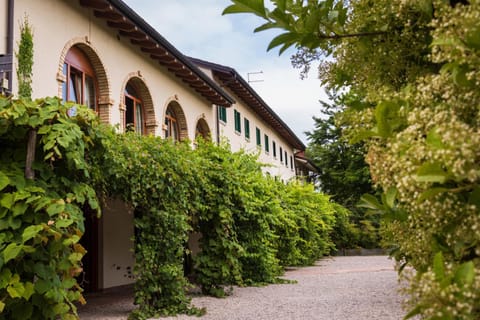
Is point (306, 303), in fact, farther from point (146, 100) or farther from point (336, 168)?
point (336, 168)

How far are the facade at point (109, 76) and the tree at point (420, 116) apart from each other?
6.95 metres

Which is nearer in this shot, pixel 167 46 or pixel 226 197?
pixel 226 197

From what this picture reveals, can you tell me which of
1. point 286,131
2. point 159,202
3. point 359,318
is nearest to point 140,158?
point 159,202

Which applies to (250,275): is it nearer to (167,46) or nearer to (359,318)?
(359,318)

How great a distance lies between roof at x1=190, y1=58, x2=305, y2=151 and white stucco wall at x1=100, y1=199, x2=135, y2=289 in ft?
32.3

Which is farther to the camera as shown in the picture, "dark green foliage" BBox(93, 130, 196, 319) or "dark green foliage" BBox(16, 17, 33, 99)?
"dark green foliage" BBox(16, 17, 33, 99)

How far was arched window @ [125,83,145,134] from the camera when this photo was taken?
1327 cm

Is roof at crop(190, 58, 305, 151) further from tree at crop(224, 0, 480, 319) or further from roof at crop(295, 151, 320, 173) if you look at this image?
tree at crop(224, 0, 480, 319)

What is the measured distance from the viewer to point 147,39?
12961mm

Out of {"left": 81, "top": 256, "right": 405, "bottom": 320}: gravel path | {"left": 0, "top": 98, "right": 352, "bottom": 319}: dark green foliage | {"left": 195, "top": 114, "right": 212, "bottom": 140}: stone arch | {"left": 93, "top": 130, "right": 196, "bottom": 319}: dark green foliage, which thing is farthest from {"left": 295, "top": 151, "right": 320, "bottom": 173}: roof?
{"left": 93, "top": 130, "right": 196, "bottom": 319}: dark green foliage

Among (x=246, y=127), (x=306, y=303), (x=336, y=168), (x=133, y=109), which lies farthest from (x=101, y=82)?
(x=336, y=168)

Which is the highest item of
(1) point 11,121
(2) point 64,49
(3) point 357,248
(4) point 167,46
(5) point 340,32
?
(4) point 167,46

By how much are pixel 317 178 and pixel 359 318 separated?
116ft

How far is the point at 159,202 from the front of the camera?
880cm
